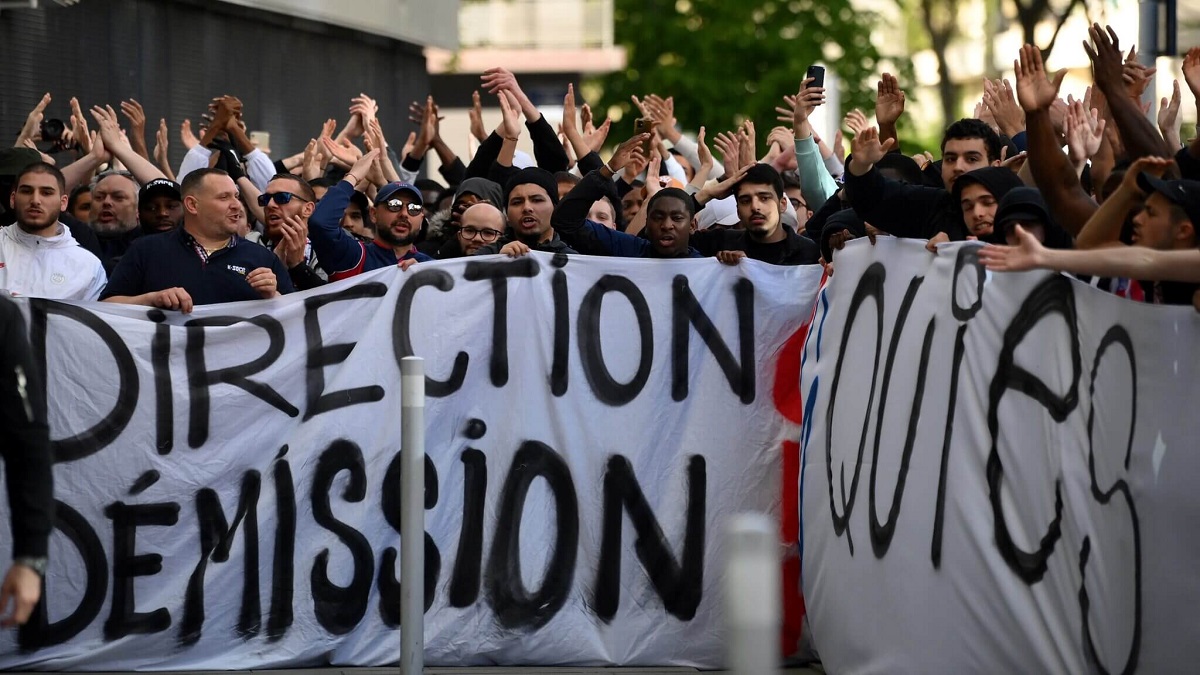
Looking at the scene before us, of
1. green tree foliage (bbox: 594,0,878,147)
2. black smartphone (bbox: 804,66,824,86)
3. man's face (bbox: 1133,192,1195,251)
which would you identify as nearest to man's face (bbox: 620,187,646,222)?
black smartphone (bbox: 804,66,824,86)

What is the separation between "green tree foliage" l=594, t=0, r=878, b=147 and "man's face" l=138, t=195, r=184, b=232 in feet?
67.0

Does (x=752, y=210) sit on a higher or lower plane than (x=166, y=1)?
lower

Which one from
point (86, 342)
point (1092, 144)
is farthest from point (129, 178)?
point (1092, 144)

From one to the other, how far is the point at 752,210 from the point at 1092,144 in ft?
7.39

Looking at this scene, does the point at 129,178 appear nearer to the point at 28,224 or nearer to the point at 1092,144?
the point at 28,224

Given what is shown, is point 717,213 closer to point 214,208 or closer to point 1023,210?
point 214,208

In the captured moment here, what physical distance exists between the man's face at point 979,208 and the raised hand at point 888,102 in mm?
1596

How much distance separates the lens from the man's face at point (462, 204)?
9383 millimetres

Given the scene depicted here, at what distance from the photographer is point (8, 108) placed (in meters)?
14.2

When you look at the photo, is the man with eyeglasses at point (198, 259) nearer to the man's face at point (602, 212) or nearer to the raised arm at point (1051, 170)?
the man's face at point (602, 212)

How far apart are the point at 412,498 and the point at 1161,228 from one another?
2702mm

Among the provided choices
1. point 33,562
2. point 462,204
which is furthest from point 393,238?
point 33,562

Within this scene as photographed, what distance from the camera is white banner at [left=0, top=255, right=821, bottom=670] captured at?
7641mm

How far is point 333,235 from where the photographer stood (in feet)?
27.9
